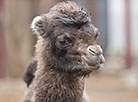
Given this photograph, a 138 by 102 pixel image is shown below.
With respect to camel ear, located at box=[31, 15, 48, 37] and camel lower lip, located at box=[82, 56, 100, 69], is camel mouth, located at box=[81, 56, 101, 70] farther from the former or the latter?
camel ear, located at box=[31, 15, 48, 37]

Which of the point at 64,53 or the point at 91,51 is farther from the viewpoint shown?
the point at 64,53

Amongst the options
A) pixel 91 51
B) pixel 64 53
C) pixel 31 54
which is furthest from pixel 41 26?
pixel 31 54

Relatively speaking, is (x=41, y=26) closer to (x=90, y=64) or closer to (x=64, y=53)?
(x=64, y=53)

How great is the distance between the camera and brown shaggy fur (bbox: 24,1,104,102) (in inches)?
187

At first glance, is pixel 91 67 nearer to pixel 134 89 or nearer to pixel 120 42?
pixel 134 89

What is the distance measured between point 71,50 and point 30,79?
4.74ft

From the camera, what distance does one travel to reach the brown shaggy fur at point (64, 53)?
4.74 m

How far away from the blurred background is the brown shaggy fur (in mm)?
4884

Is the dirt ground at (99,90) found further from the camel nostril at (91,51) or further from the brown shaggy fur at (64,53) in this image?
the camel nostril at (91,51)

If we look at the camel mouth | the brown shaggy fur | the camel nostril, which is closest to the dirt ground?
the brown shaggy fur

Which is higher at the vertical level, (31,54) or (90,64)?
(90,64)

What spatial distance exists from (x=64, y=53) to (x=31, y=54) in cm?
895

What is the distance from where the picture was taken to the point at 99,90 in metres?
12.3

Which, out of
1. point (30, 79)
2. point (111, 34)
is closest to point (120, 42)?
point (111, 34)
